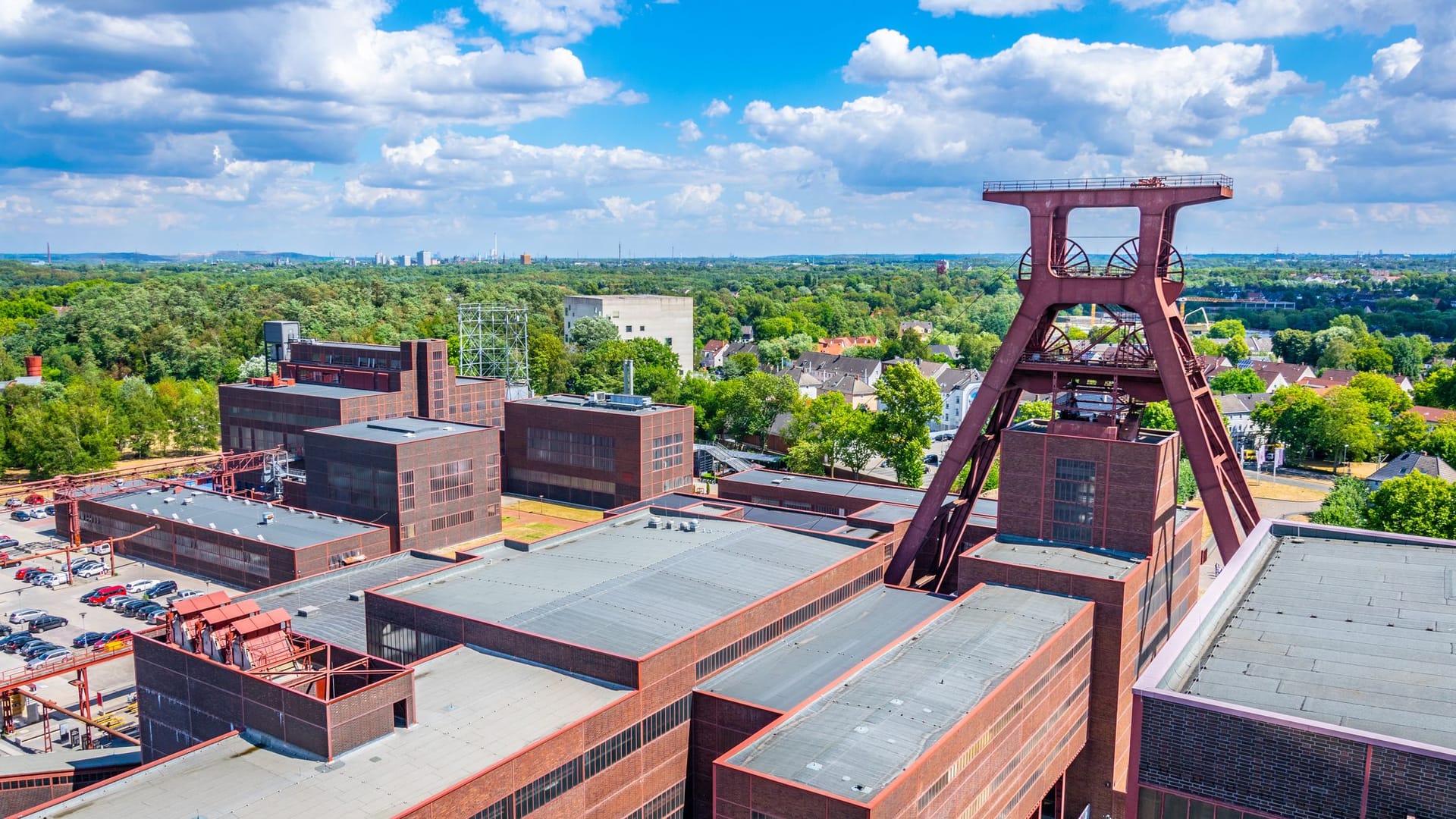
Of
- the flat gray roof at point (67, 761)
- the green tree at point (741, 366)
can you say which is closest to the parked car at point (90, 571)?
the flat gray roof at point (67, 761)

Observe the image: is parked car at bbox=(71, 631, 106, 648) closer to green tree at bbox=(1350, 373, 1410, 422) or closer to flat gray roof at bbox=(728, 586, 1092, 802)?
flat gray roof at bbox=(728, 586, 1092, 802)

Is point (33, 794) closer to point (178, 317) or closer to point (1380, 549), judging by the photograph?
point (1380, 549)

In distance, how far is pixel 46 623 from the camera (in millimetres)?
64375

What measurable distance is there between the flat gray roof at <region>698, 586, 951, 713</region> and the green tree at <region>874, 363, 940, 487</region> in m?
43.7

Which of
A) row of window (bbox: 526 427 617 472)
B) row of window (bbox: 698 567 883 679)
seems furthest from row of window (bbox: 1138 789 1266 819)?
row of window (bbox: 526 427 617 472)

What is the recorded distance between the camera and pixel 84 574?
7462 cm

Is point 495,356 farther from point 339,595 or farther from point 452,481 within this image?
point 339,595

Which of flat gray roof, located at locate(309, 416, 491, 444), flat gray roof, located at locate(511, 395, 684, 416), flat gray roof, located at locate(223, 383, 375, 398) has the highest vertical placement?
flat gray roof, located at locate(223, 383, 375, 398)

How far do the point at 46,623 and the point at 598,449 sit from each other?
46.2 meters

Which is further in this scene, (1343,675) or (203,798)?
(203,798)

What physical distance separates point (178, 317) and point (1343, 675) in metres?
192

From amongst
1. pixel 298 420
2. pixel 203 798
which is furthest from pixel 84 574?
pixel 203 798

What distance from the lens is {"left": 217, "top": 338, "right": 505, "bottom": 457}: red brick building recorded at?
9844 centimetres

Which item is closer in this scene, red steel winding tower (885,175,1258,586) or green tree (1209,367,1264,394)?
red steel winding tower (885,175,1258,586)
